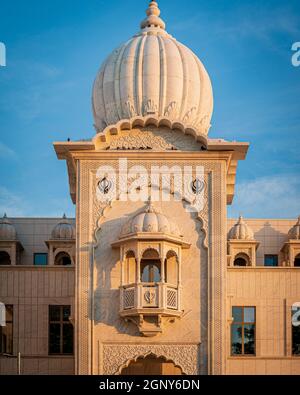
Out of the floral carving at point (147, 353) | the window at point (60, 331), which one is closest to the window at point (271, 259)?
the window at point (60, 331)

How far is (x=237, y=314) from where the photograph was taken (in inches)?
1499

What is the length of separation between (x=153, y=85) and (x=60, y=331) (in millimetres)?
8854

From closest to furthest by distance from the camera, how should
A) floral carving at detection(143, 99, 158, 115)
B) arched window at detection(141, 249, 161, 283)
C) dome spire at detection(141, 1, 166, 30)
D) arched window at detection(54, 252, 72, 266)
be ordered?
arched window at detection(141, 249, 161, 283)
floral carving at detection(143, 99, 158, 115)
dome spire at detection(141, 1, 166, 30)
arched window at detection(54, 252, 72, 266)

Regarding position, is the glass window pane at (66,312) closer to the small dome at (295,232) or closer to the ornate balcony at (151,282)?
the ornate balcony at (151,282)

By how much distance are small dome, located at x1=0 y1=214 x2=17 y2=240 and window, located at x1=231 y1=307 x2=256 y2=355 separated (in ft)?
40.0

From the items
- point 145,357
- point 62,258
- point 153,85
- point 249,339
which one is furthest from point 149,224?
point 62,258

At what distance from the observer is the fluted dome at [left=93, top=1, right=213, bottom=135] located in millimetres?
37438

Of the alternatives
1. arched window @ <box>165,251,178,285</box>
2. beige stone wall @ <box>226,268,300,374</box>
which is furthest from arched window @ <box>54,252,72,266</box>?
arched window @ <box>165,251,178,285</box>

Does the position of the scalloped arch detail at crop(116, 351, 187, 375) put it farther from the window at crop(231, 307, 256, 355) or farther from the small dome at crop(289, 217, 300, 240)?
the small dome at crop(289, 217, 300, 240)

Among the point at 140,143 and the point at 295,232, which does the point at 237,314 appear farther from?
the point at 295,232

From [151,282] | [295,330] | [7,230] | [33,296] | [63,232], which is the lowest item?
[295,330]

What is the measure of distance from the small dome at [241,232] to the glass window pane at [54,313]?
34.9 ft

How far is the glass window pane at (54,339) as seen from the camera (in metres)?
38.1
